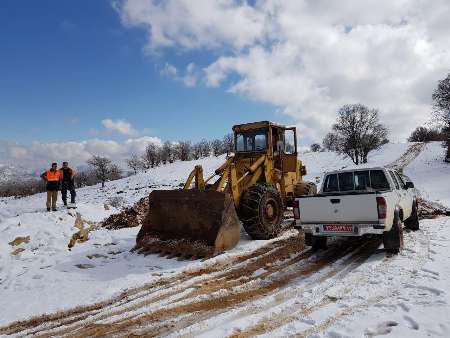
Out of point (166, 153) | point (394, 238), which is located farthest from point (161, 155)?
point (394, 238)

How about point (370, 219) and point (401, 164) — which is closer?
point (370, 219)

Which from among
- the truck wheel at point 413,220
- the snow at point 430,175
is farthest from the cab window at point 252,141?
the snow at point 430,175

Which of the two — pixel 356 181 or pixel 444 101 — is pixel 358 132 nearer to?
pixel 444 101

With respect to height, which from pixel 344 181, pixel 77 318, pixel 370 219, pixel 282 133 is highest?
pixel 282 133

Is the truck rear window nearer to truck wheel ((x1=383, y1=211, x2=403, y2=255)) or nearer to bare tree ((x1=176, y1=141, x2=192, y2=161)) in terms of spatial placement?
truck wheel ((x1=383, y1=211, x2=403, y2=255))

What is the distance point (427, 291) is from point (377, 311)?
3.53ft

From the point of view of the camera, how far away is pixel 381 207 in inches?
279

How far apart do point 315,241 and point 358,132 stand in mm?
41188

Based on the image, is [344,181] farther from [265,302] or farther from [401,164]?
[401,164]

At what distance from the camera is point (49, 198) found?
14430 mm

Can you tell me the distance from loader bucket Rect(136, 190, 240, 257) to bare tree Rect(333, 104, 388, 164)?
40230mm

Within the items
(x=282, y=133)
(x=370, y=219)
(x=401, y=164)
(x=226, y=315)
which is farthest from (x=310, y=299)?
(x=401, y=164)

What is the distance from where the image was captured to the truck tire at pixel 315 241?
8242 mm

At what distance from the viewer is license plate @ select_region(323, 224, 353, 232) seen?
736 cm
